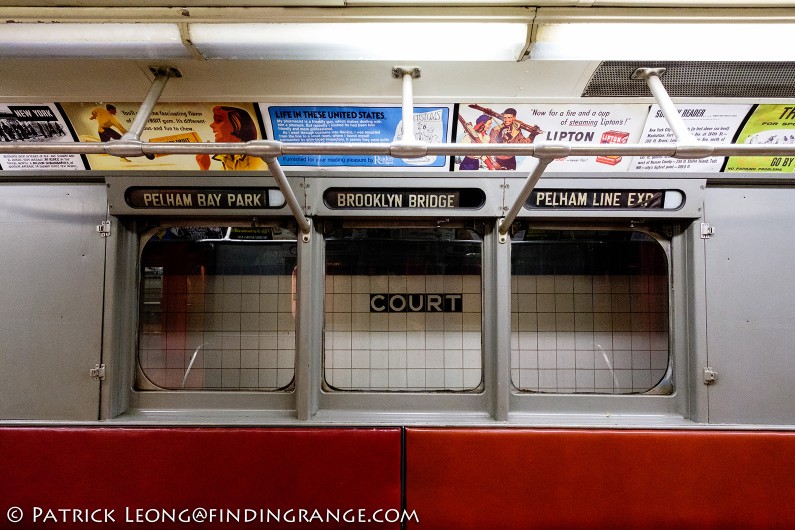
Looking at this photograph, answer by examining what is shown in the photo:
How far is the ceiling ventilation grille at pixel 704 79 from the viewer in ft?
→ 6.63

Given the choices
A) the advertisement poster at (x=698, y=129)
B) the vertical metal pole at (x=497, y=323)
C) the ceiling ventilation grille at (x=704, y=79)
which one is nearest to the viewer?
the ceiling ventilation grille at (x=704, y=79)

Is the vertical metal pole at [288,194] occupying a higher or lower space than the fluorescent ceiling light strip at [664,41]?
lower

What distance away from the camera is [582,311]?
2.82 meters

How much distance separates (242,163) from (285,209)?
0.39m

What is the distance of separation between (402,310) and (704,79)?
2095 millimetres

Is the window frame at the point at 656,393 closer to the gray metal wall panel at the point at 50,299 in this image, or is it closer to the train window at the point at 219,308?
the train window at the point at 219,308

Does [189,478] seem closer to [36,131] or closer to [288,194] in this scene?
[288,194]

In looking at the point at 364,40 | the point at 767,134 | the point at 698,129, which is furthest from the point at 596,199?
the point at 364,40

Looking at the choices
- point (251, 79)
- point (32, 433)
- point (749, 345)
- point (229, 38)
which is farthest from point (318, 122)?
point (749, 345)

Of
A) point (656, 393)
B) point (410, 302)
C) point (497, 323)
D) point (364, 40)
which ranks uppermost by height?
point (364, 40)

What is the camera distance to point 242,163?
2.53m

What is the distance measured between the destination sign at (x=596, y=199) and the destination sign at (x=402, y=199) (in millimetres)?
347

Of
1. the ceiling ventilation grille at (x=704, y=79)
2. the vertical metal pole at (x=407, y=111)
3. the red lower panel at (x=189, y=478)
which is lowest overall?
the red lower panel at (x=189, y=478)

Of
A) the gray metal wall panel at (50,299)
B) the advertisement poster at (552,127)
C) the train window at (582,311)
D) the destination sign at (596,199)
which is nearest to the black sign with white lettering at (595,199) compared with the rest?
the destination sign at (596,199)
